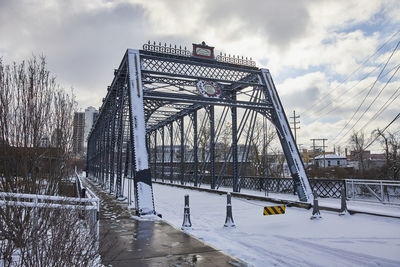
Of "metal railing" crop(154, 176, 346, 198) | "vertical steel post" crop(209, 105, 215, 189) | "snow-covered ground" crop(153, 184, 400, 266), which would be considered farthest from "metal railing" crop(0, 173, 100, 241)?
"vertical steel post" crop(209, 105, 215, 189)

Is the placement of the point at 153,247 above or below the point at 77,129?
below

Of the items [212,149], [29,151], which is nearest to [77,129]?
[29,151]

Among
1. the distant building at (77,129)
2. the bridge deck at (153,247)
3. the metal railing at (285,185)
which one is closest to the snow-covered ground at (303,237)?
the bridge deck at (153,247)

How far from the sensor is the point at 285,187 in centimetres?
2050

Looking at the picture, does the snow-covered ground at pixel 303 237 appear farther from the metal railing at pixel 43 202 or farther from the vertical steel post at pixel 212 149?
the vertical steel post at pixel 212 149

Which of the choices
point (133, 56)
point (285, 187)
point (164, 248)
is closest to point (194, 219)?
point (164, 248)

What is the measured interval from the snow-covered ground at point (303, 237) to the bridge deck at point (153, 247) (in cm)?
69

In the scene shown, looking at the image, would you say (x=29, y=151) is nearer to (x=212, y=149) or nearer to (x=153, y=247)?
(x=153, y=247)

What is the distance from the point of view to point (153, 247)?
6.22 metres

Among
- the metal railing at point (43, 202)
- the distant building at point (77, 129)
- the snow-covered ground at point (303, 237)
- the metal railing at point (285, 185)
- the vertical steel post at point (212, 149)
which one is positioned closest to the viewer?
the metal railing at point (43, 202)

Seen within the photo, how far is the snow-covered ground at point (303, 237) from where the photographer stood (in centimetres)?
601

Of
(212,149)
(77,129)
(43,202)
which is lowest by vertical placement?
(43,202)

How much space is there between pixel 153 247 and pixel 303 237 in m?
4.11

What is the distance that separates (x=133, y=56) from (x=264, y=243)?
10041mm
